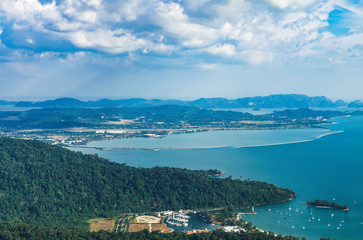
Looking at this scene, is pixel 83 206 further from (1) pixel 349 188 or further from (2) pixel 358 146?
(2) pixel 358 146

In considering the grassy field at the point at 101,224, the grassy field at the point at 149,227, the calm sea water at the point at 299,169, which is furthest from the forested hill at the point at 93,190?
the calm sea water at the point at 299,169

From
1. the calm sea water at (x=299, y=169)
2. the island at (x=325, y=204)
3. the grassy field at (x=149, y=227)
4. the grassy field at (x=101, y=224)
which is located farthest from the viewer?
the island at (x=325, y=204)

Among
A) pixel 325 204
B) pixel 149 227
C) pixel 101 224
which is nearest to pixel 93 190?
pixel 101 224

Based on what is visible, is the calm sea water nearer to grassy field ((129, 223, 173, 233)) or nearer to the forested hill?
the forested hill

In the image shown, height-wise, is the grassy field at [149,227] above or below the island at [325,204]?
below

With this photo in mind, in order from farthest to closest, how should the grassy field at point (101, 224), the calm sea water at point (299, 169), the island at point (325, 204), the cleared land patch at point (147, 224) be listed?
the island at point (325, 204) → the calm sea water at point (299, 169) → the grassy field at point (101, 224) → the cleared land patch at point (147, 224)

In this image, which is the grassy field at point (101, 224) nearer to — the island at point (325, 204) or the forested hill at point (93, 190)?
the forested hill at point (93, 190)

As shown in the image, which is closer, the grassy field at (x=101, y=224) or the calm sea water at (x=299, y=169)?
the grassy field at (x=101, y=224)

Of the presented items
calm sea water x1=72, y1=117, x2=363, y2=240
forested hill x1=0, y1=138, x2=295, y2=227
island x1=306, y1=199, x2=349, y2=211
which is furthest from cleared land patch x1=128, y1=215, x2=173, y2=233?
island x1=306, y1=199, x2=349, y2=211

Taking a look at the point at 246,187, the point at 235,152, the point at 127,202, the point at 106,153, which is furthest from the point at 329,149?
the point at 127,202
